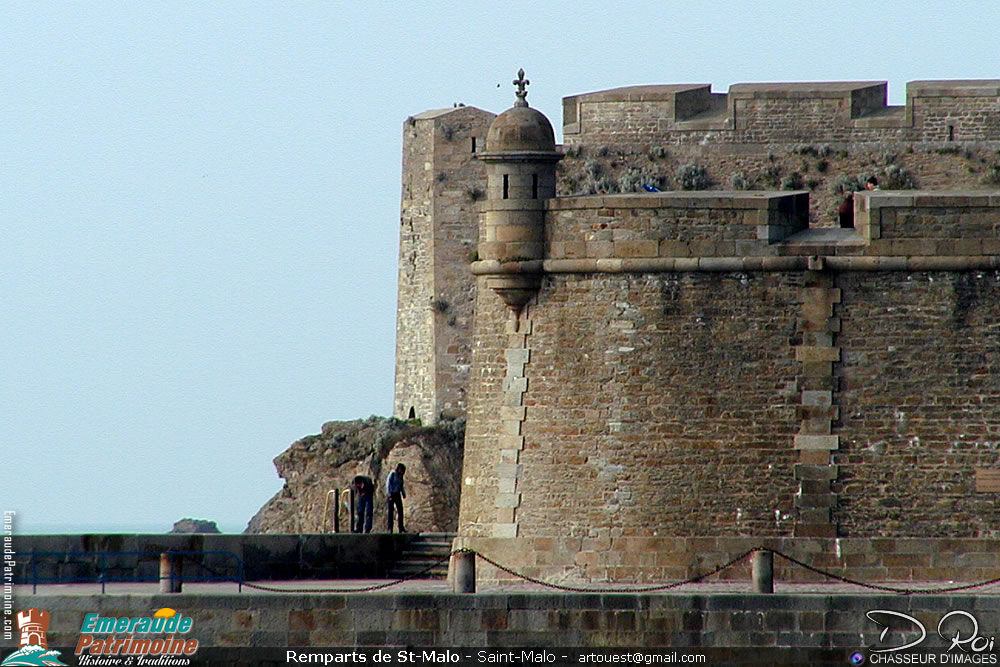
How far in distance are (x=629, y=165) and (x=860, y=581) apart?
61.8ft

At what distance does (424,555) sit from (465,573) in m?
6.46

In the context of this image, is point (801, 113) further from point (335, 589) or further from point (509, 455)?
point (335, 589)

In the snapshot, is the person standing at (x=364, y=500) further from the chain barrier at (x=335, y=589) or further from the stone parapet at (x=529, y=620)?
A: the stone parapet at (x=529, y=620)

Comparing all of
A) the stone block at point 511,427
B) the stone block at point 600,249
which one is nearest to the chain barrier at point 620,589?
the stone block at point 511,427

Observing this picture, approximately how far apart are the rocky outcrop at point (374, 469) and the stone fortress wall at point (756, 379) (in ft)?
55.3

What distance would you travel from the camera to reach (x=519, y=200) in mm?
33719

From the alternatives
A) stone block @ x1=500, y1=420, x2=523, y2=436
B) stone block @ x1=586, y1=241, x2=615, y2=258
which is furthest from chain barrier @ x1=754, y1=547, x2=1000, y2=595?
stone block @ x1=586, y1=241, x2=615, y2=258

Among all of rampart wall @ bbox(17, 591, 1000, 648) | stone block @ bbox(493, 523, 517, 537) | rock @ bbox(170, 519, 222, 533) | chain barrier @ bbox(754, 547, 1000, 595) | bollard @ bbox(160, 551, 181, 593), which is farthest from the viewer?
rock @ bbox(170, 519, 222, 533)

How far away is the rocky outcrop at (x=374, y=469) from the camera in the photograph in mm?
51094

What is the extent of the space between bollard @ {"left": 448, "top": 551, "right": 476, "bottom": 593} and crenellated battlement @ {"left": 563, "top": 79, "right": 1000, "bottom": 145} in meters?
19.3

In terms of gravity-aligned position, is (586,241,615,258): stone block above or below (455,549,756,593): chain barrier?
above

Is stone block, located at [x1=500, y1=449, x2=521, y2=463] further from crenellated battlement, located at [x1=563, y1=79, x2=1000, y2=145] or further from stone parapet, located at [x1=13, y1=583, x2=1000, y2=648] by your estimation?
crenellated battlement, located at [x1=563, y1=79, x2=1000, y2=145]

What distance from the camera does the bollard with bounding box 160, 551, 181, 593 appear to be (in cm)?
3141

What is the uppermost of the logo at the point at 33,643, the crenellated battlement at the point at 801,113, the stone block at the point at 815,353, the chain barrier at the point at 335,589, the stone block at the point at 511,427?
the crenellated battlement at the point at 801,113
